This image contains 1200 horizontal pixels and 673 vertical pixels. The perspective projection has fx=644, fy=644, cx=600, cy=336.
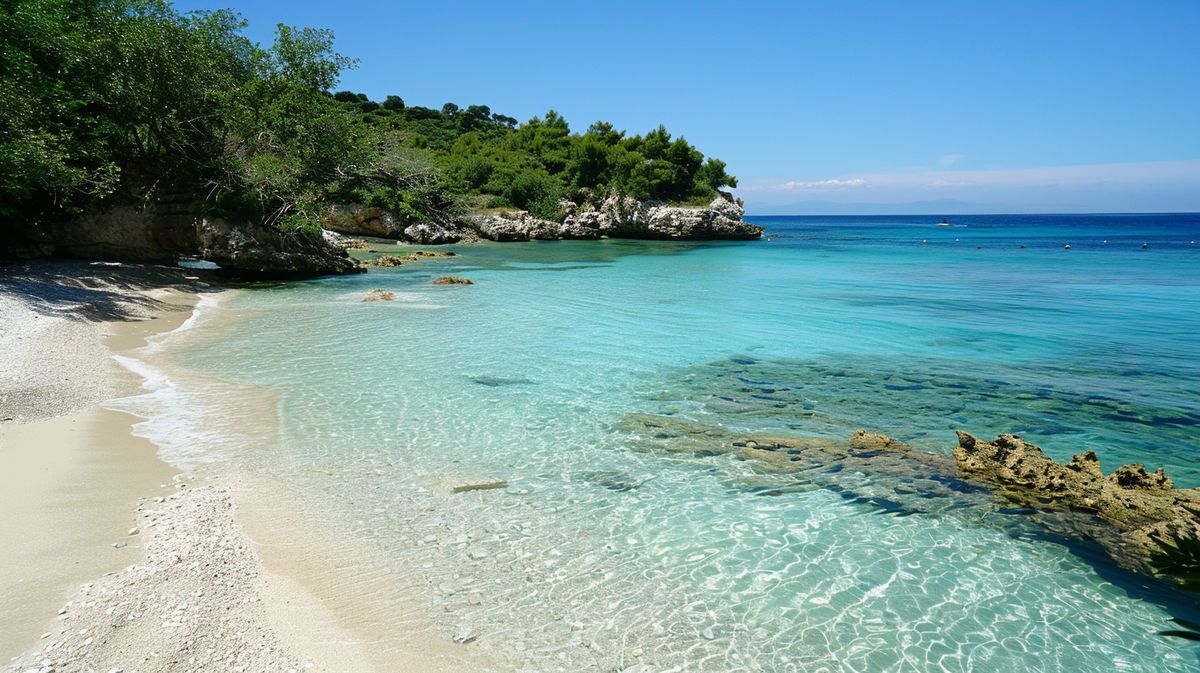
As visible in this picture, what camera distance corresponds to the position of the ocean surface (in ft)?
16.0

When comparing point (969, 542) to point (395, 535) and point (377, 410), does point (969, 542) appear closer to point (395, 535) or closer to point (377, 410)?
point (395, 535)

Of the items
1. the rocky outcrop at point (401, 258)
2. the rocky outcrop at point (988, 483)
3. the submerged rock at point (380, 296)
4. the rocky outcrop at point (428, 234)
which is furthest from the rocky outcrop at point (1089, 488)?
the rocky outcrop at point (428, 234)

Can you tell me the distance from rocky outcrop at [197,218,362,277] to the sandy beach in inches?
619

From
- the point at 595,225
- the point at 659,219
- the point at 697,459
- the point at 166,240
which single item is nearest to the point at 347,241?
the point at 166,240

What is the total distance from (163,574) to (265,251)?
72.0ft

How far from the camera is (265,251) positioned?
2436 cm

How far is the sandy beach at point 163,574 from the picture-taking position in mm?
4270

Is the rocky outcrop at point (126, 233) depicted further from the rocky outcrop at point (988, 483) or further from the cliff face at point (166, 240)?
the rocky outcrop at point (988, 483)

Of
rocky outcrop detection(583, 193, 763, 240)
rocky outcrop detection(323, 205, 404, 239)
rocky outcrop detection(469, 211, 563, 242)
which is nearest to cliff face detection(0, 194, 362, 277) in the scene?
rocky outcrop detection(323, 205, 404, 239)

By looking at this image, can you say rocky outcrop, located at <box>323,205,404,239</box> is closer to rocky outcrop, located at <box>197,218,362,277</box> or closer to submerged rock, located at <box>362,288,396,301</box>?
rocky outcrop, located at <box>197,218,362,277</box>

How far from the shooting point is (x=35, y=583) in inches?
190

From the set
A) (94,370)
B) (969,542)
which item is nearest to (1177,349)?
(969,542)

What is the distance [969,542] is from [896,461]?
6.24 ft

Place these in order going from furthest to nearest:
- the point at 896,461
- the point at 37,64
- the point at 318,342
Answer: the point at 37,64 → the point at 318,342 → the point at 896,461
